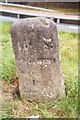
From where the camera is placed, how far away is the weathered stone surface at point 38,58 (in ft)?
8.79

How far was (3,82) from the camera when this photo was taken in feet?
10.7

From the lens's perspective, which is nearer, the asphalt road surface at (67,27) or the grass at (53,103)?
the grass at (53,103)

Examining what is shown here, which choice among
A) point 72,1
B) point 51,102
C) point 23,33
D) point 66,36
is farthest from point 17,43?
point 66,36

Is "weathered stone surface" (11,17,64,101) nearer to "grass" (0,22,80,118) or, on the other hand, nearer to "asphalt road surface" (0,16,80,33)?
"grass" (0,22,80,118)

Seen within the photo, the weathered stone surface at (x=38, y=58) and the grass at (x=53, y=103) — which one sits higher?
the weathered stone surface at (x=38, y=58)

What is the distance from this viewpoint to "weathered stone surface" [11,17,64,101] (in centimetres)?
268

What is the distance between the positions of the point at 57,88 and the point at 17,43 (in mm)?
495

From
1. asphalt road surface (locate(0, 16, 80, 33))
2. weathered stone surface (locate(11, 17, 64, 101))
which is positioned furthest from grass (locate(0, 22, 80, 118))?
asphalt road surface (locate(0, 16, 80, 33))

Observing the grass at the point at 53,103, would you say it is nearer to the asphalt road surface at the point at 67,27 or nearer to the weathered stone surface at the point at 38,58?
the weathered stone surface at the point at 38,58

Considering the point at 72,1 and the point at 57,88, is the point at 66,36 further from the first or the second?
the point at 57,88

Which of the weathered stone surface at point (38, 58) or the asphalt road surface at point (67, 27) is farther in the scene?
the asphalt road surface at point (67, 27)

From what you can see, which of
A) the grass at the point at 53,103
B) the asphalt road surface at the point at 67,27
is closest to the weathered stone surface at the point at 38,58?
the grass at the point at 53,103

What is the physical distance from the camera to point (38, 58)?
2.72 metres

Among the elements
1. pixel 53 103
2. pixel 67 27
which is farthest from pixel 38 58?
pixel 67 27
